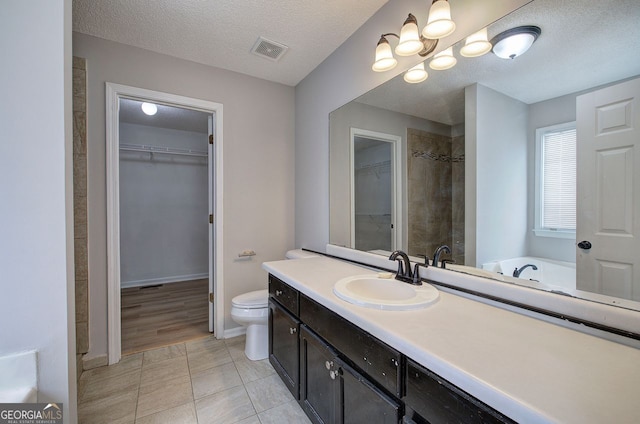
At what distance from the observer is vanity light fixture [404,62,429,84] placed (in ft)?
4.80

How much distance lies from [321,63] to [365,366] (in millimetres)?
2374

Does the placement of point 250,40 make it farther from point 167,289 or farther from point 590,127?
point 167,289

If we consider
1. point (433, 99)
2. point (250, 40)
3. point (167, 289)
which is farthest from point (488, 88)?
point (167, 289)

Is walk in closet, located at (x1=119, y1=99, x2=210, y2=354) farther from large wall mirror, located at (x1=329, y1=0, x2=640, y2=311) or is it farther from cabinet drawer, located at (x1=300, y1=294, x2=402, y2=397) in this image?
large wall mirror, located at (x1=329, y1=0, x2=640, y2=311)

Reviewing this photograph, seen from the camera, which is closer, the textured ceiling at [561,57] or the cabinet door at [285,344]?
the textured ceiling at [561,57]

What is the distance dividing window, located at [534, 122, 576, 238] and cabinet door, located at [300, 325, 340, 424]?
1.04 metres

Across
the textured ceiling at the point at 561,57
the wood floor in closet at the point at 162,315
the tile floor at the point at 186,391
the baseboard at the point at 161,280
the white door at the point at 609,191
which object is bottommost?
the tile floor at the point at 186,391

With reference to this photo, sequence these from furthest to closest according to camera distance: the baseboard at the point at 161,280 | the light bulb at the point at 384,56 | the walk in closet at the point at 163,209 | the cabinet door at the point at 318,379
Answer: the baseboard at the point at 161,280 → the walk in closet at the point at 163,209 → the light bulb at the point at 384,56 → the cabinet door at the point at 318,379

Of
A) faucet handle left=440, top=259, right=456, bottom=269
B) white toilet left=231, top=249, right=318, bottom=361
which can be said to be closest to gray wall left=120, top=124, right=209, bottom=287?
white toilet left=231, top=249, right=318, bottom=361

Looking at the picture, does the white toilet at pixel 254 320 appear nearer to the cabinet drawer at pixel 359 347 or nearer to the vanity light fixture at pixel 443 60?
the cabinet drawer at pixel 359 347

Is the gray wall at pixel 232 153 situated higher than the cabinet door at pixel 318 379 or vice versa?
the gray wall at pixel 232 153

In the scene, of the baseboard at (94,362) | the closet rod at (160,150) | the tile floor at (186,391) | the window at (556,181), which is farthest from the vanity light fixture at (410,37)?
the closet rod at (160,150)

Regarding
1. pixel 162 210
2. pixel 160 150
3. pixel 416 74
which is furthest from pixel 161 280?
pixel 416 74

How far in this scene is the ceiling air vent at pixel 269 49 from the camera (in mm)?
2064
